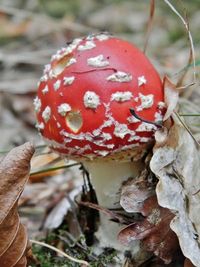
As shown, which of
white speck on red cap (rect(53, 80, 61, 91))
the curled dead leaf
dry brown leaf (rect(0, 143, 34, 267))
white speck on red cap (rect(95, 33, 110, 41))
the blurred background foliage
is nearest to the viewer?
dry brown leaf (rect(0, 143, 34, 267))

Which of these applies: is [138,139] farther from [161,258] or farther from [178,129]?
[161,258]

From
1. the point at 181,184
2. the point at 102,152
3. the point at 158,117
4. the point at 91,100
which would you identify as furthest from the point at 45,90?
the point at 181,184

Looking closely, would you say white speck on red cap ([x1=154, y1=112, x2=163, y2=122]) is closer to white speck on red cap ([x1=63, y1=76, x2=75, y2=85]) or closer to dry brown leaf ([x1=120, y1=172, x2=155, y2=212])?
dry brown leaf ([x1=120, y1=172, x2=155, y2=212])

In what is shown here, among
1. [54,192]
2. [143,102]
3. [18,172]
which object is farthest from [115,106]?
[54,192]

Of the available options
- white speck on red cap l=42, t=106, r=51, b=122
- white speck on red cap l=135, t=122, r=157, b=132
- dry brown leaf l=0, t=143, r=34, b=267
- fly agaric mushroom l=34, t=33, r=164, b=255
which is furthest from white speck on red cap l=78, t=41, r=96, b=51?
dry brown leaf l=0, t=143, r=34, b=267

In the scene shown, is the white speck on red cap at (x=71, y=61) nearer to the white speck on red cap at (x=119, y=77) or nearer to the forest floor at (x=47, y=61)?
the white speck on red cap at (x=119, y=77)

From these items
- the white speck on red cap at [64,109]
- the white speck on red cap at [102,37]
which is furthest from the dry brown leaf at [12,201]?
the white speck on red cap at [102,37]
